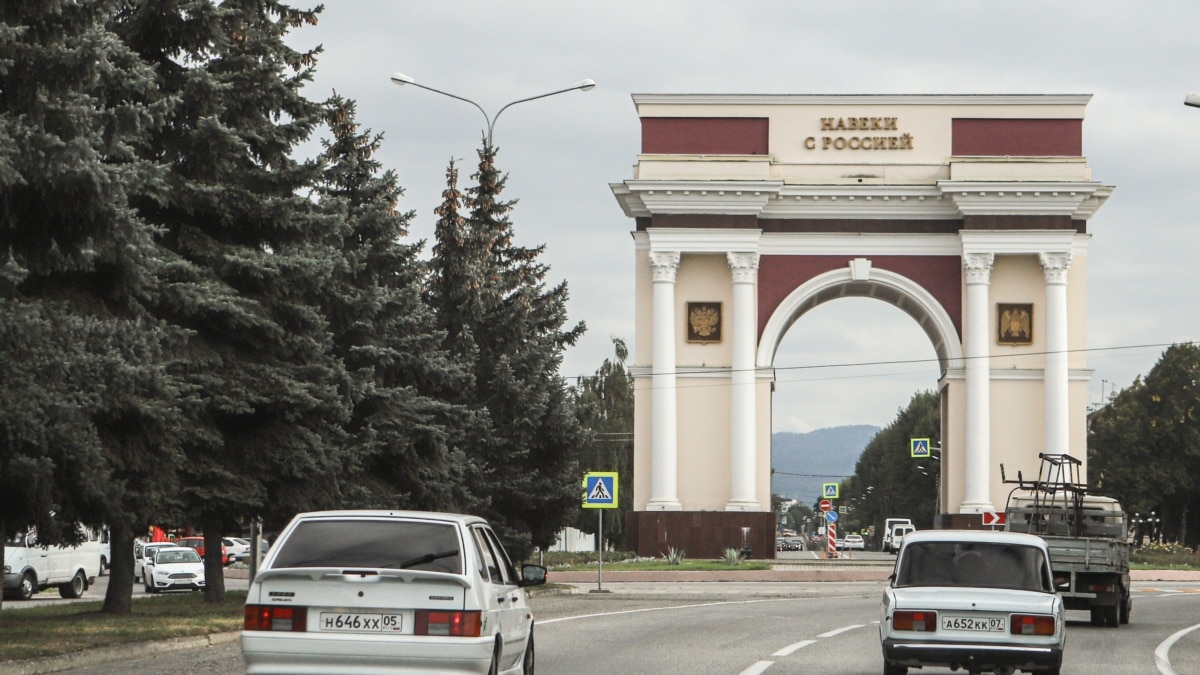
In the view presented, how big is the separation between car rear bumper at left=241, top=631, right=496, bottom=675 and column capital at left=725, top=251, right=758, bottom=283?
146 ft

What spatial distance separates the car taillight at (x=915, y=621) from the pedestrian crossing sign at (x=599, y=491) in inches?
837

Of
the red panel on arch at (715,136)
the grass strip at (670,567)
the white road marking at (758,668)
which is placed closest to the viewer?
the white road marking at (758,668)

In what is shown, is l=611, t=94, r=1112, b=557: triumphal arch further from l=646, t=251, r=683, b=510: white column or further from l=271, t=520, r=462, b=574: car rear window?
l=271, t=520, r=462, b=574: car rear window

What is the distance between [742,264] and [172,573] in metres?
20.0

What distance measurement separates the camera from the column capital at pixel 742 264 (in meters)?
55.6

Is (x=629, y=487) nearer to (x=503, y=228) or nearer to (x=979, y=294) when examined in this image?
(x=979, y=294)

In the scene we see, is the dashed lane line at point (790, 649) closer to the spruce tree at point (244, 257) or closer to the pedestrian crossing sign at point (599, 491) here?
the spruce tree at point (244, 257)

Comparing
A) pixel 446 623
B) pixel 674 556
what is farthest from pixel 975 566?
pixel 674 556

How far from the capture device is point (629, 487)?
9081 cm

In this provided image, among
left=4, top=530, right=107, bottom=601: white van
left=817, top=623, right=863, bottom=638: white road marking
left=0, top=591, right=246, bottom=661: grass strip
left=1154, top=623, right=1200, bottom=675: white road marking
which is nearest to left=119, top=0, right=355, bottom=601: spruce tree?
left=0, top=591, right=246, bottom=661: grass strip

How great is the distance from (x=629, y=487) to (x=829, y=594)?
53961 millimetres

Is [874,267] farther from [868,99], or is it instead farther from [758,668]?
[758,668]

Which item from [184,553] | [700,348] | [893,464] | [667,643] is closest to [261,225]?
[667,643]

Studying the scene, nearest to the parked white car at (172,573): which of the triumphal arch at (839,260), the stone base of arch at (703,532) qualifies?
the stone base of arch at (703,532)
